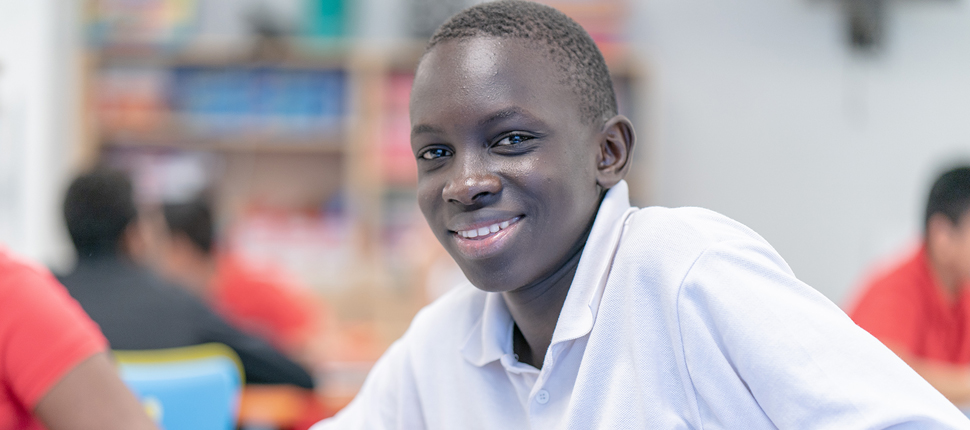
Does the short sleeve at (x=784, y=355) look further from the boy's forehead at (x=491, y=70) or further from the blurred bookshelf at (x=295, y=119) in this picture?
the blurred bookshelf at (x=295, y=119)

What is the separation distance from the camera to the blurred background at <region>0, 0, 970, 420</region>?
3.76m

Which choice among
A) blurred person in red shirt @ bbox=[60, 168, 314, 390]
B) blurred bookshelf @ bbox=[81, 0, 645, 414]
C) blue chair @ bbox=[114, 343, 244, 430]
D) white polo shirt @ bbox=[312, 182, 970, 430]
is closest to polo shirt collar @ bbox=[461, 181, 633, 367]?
white polo shirt @ bbox=[312, 182, 970, 430]

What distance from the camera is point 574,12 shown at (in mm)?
3594

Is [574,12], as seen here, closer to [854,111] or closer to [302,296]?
[854,111]

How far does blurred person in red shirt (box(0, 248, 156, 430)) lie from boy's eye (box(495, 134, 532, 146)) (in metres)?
0.59

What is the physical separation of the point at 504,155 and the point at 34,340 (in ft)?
2.13

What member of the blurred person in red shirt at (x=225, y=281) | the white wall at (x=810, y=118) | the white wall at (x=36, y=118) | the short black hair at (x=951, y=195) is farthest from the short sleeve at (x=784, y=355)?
the white wall at (x=810, y=118)

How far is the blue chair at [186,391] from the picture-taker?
1.62 m

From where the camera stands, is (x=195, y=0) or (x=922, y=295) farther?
(x=195, y=0)

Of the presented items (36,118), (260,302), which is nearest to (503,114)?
(260,302)

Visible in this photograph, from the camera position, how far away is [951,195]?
2.13 metres

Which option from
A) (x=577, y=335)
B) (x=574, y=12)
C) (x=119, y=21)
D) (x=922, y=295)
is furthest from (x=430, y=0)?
(x=577, y=335)

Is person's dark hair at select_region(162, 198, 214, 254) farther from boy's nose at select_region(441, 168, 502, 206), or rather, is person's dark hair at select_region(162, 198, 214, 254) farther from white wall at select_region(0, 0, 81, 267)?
boy's nose at select_region(441, 168, 502, 206)

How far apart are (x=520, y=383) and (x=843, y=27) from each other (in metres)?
3.58
